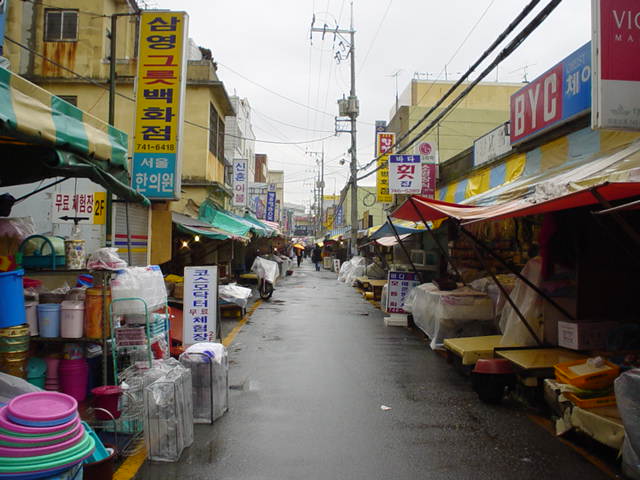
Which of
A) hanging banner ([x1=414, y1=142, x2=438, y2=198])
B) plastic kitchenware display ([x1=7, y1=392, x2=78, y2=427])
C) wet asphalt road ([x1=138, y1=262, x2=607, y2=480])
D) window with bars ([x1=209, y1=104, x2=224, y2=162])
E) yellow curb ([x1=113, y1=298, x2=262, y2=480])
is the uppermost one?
window with bars ([x1=209, y1=104, x2=224, y2=162])

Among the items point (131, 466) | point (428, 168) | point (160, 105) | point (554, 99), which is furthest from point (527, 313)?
point (428, 168)

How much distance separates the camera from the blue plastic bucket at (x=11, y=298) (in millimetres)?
4277

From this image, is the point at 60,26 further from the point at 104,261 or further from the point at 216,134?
the point at 104,261

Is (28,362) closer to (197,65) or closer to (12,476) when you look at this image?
(12,476)

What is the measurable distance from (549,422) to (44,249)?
645 cm

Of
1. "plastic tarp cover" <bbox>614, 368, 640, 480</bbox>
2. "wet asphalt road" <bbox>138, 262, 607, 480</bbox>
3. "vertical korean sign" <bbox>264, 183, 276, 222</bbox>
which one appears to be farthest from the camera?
"vertical korean sign" <bbox>264, 183, 276, 222</bbox>

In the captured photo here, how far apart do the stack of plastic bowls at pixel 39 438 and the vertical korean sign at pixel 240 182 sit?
2160 cm

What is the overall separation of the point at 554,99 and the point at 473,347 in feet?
17.6

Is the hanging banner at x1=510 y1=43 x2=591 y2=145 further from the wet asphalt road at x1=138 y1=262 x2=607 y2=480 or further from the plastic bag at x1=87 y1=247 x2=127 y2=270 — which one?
the plastic bag at x1=87 y1=247 x2=127 y2=270

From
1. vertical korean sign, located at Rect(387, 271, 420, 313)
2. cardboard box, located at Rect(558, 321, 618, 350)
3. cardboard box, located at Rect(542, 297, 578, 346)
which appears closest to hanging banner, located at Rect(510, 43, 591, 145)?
cardboard box, located at Rect(542, 297, 578, 346)

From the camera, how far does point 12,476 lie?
2.79 m

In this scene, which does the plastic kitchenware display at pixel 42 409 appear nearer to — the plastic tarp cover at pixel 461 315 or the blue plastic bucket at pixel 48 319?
the blue plastic bucket at pixel 48 319

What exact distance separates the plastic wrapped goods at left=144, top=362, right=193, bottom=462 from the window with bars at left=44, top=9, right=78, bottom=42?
17560 mm

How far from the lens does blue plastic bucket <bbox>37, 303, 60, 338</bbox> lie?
4.86 meters
